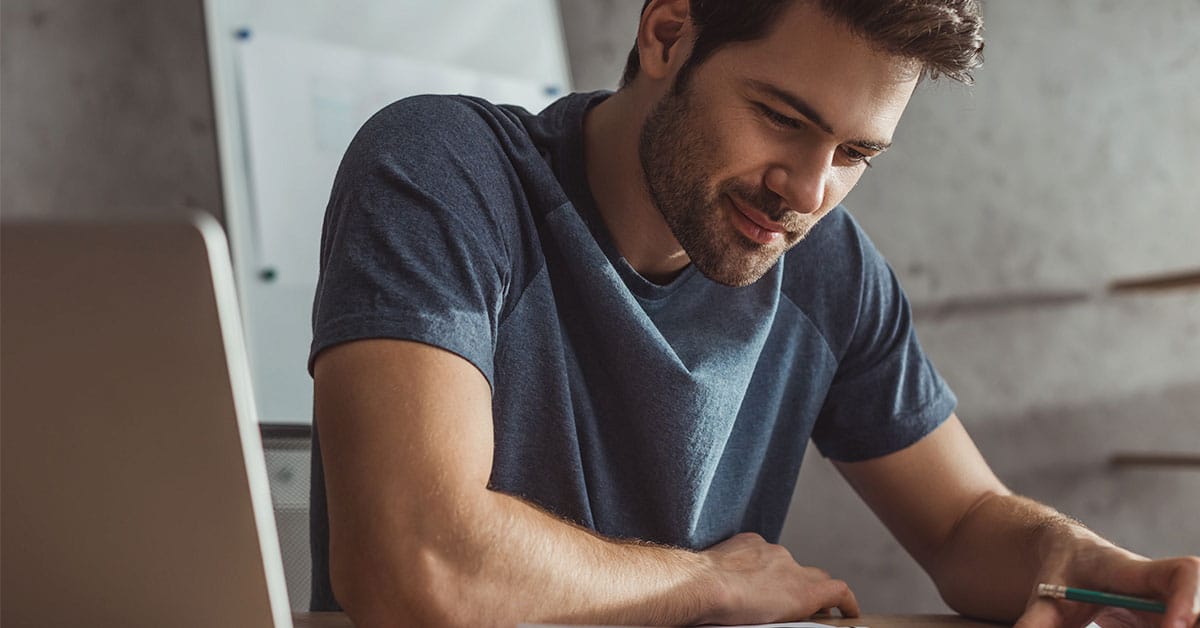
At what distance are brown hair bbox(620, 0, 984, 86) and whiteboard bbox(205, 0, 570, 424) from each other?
97cm

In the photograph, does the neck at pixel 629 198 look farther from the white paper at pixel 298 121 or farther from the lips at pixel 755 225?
the white paper at pixel 298 121

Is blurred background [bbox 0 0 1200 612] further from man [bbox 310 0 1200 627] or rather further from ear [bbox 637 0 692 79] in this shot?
ear [bbox 637 0 692 79]

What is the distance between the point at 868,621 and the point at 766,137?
1.53ft

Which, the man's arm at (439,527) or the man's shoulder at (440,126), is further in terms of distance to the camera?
the man's shoulder at (440,126)

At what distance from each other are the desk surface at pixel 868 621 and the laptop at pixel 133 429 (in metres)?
0.39

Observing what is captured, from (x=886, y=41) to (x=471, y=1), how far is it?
4.17 feet

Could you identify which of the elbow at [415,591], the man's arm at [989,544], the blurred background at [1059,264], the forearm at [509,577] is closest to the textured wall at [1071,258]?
the blurred background at [1059,264]

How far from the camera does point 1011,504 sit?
117 centimetres

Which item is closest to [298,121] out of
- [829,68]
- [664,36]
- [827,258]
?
[664,36]

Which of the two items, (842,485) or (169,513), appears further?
(842,485)

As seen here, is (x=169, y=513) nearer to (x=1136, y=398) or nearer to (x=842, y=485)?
(x=842, y=485)

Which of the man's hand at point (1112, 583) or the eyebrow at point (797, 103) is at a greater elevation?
the eyebrow at point (797, 103)

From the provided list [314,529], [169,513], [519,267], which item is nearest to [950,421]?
[519,267]

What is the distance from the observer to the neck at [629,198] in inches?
46.4
